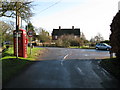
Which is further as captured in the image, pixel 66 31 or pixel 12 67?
pixel 66 31

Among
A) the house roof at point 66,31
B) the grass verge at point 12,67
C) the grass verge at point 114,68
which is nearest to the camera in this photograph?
the grass verge at point 12,67

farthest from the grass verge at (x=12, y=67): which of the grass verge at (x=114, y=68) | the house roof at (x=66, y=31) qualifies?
the house roof at (x=66, y=31)

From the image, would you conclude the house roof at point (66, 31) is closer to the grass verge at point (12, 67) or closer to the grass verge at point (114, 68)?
the grass verge at point (12, 67)

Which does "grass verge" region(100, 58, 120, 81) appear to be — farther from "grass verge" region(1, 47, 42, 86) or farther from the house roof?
the house roof

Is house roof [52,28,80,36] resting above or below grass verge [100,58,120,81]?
above

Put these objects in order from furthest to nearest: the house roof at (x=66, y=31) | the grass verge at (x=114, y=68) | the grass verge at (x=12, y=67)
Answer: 1. the house roof at (x=66, y=31)
2. the grass verge at (x=114, y=68)
3. the grass verge at (x=12, y=67)

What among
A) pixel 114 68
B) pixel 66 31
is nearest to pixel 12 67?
pixel 114 68

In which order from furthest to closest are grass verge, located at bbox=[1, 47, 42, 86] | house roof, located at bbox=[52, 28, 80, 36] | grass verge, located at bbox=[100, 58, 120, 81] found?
house roof, located at bbox=[52, 28, 80, 36] < grass verge, located at bbox=[100, 58, 120, 81] < grass verge, located at bbox=[1, 47, 42, 86]

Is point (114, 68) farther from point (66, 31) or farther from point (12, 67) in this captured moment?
point (66, 31)

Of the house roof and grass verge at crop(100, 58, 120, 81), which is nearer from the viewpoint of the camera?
grass verge at crop(100, 58, 120, 81)

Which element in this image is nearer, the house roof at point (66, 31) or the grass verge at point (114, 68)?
the grass verge at point (114, 68)

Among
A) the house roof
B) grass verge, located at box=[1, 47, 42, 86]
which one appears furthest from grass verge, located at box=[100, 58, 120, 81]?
the house roof

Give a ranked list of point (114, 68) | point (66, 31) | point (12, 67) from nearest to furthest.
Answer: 1. point (114, 68)
2. point (12, 67)
3. point (66, 31)

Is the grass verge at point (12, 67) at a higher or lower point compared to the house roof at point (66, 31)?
lower
